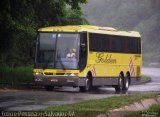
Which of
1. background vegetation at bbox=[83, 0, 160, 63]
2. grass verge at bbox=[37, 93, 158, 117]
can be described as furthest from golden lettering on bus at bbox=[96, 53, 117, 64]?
background vegetation at bbox=[83, 0, 160, 63]

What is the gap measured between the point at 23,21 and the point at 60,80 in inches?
159

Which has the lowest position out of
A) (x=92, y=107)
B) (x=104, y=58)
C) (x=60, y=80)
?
(x=92, y=107)

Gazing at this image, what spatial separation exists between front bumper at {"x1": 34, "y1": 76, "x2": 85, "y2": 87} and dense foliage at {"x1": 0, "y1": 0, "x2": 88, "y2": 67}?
1.57 meters

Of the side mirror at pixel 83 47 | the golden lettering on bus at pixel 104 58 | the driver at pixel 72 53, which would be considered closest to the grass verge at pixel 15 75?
the driver at pixel 72 53

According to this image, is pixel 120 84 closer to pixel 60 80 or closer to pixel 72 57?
pixel 72 57

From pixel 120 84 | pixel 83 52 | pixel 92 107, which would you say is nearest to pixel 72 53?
pixel 83 52

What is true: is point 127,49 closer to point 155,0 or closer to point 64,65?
point 64,65

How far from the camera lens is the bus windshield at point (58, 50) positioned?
94.0 feet

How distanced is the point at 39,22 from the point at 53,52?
5829mm

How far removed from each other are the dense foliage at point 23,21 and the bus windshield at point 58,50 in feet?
3.25

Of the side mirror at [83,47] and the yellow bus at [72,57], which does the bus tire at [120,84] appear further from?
the side mirror at [83,47]

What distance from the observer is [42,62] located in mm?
28984

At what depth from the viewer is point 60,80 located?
93.9ft

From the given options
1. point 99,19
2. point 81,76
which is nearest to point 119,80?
point 81,76
